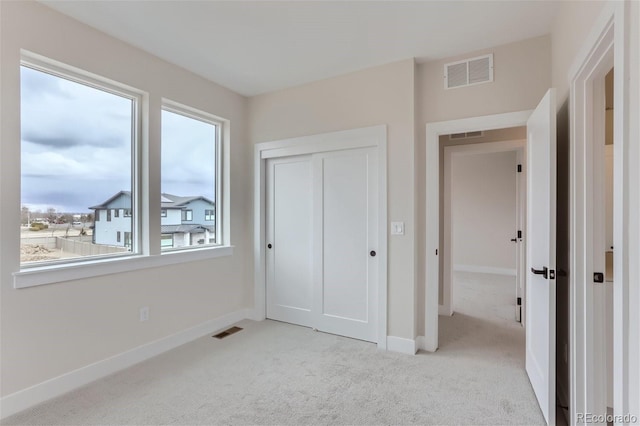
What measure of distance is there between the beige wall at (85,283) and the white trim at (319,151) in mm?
392

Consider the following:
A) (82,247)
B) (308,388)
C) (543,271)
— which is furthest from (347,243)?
(82,247)

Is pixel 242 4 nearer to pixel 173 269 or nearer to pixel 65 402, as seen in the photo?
pixel 173 269

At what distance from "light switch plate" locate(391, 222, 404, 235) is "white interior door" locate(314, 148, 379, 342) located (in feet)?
0.65

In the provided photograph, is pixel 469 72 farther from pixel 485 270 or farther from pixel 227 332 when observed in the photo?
pixel 485 270

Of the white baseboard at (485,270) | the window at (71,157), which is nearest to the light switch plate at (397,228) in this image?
the window at (71,157)

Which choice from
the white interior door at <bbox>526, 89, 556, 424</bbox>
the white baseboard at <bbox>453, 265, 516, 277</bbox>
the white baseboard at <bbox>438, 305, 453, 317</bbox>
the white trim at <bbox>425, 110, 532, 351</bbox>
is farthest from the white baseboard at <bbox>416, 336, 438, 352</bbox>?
the white baseboard at <bbox>453, 265, 516, 277</bbox>

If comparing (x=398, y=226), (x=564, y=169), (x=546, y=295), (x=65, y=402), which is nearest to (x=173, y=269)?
(x=65, y=402)

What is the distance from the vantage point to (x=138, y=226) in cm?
282

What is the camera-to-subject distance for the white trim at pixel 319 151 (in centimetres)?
296

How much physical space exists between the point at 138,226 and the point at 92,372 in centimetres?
119

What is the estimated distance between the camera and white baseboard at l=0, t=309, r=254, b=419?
1987 millimetres

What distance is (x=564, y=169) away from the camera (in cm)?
212

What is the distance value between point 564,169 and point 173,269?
335cm

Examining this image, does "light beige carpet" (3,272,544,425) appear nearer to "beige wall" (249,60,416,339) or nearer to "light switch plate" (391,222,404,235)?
"beige wall" (249,60,416,339)
